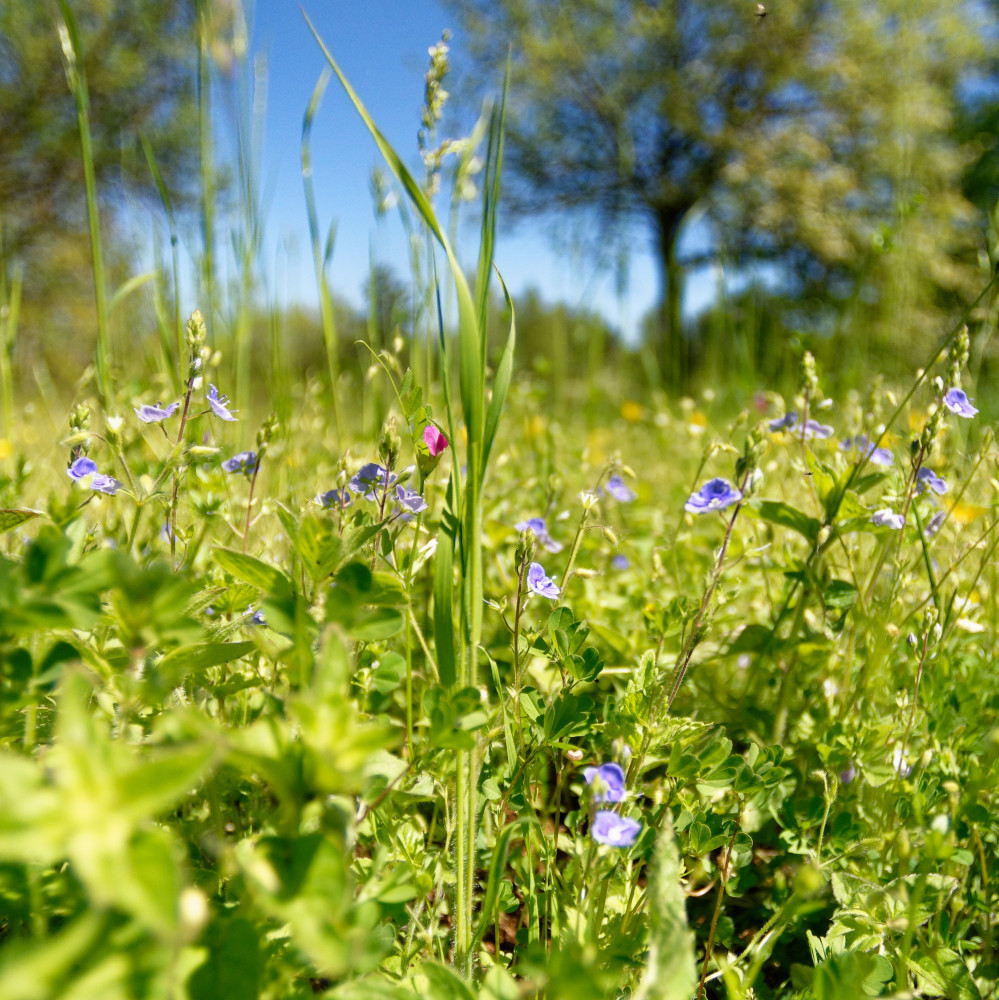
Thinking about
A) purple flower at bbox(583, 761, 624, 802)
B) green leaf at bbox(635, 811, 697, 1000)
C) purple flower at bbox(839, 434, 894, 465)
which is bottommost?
green leaf at bbox(635, 811, 697, 1000)

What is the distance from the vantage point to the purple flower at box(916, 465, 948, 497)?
54.3 inches

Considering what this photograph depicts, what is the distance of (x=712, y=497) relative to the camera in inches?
54.5

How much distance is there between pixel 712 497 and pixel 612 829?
0.71 metres

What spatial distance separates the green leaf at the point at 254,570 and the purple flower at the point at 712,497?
750 mm

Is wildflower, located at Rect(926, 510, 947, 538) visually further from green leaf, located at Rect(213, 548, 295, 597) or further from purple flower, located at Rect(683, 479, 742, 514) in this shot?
green leaf, located at Rect(213, 548, 295, 597)

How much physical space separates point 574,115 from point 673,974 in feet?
63.6

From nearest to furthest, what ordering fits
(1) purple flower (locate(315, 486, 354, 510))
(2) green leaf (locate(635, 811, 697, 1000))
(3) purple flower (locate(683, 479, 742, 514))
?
(2) green leaf (locate(635, 811, 697, 1000)) → (1) purple flower (locate(315, 486, 354, 510)) → (3) purple flower (locate(683, 479, 742, 514))

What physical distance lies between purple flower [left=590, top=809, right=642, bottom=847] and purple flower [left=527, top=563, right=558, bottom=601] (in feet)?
1.29

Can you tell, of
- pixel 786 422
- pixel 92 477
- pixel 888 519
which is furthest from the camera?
pixel 786 422

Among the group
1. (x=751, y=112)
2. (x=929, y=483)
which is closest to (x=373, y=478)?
(x=929, y=483)

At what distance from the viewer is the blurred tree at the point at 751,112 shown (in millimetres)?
16047

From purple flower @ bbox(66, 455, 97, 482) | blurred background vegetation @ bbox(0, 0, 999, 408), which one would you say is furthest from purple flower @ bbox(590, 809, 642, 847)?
blurred background vegetation @ bbox(0, 0, 999, 408)

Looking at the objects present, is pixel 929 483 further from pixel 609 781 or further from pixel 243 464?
pixel 243 464

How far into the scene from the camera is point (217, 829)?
0.84m
